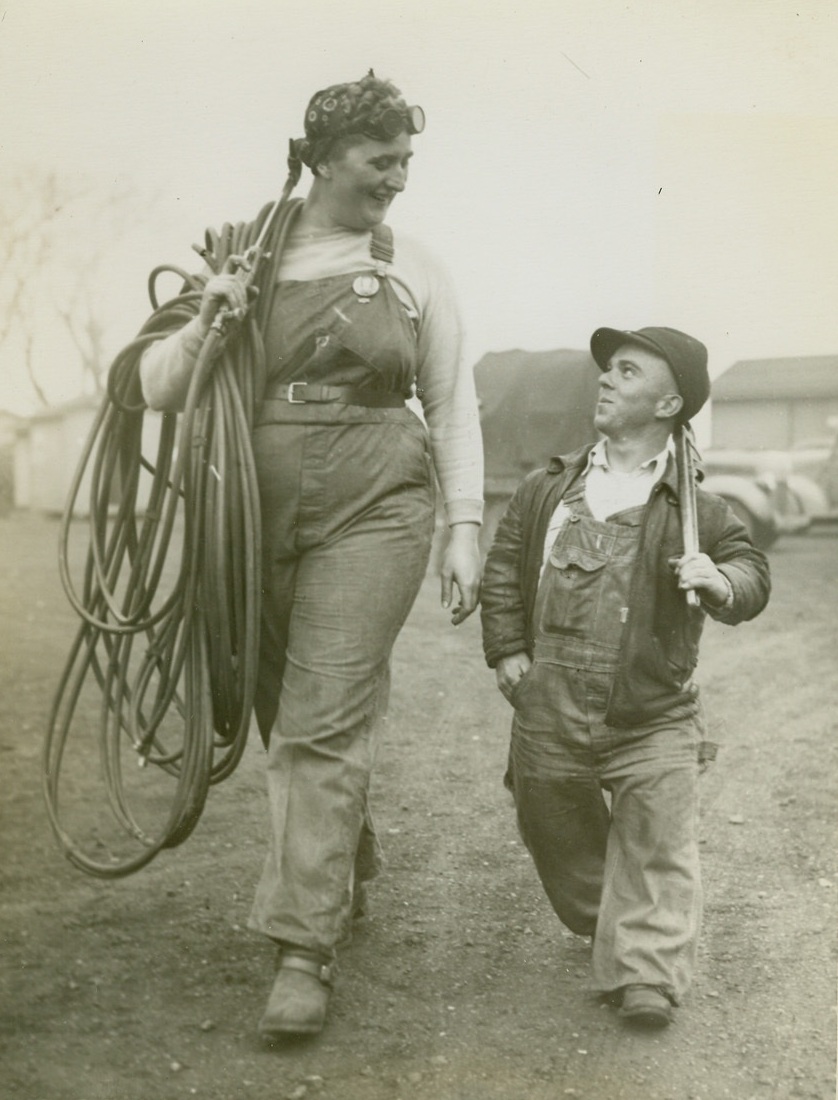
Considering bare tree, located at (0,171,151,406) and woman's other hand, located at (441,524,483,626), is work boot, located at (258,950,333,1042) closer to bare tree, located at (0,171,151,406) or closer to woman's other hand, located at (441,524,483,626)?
woman's other hand, located at (441,524,483,626)

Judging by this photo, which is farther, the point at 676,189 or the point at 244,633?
the point at 676,189

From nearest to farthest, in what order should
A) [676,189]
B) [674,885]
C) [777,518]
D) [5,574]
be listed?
[674,885] → [676,189] → [5,574] → [777,518]

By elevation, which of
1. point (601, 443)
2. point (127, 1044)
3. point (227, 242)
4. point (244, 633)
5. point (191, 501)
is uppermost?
point (227, 242)

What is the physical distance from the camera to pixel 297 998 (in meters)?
2.19

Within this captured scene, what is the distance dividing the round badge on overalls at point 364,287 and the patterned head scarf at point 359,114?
0.26 m

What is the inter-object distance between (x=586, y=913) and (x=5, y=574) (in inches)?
60.9

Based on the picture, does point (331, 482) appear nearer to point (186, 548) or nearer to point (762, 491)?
point (186, 548)

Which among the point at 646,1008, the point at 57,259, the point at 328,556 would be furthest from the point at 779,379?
the point at 57,259

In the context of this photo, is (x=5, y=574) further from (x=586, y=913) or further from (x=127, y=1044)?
(x=586, y=913)

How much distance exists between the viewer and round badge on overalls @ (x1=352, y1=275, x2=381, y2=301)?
2.28m

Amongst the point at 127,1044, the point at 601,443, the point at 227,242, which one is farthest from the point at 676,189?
the point at 127,1044

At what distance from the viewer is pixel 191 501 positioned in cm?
225

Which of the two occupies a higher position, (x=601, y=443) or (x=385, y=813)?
(x=601, y=443)

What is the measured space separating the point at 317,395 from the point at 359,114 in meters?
0.54
